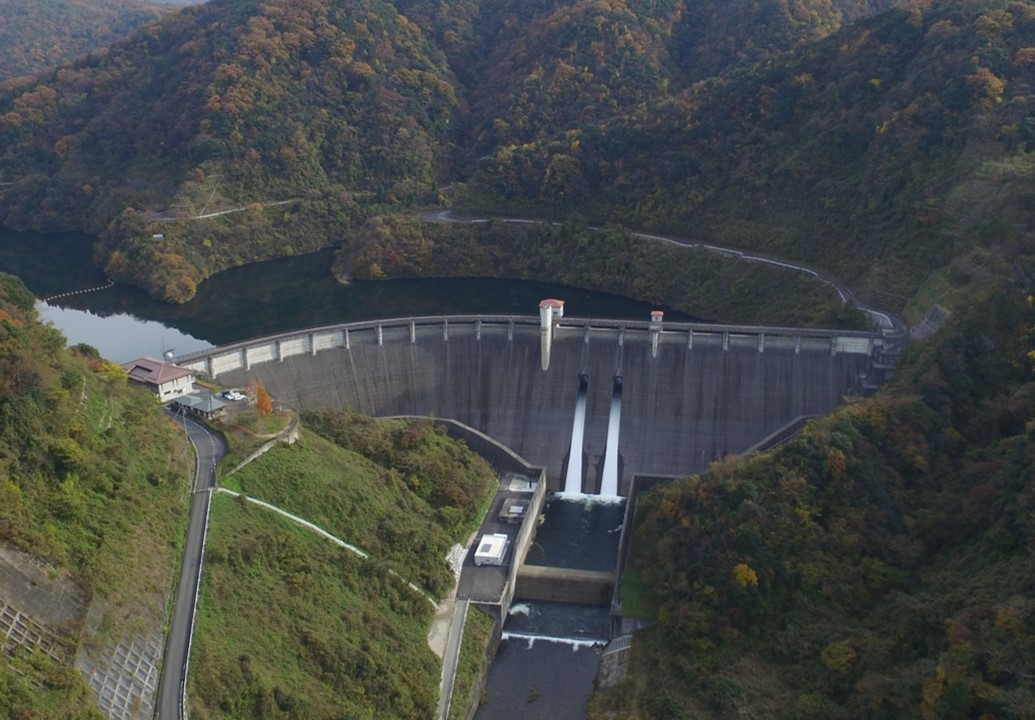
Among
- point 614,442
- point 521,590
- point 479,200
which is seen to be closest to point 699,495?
point 521,590

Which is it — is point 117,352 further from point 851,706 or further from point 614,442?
point 851,706

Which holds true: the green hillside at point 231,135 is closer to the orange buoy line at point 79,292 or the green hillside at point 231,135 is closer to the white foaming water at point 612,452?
the orange buoy line at point 79,292

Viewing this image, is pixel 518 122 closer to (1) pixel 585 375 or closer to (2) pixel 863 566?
(1) pixel 585 375

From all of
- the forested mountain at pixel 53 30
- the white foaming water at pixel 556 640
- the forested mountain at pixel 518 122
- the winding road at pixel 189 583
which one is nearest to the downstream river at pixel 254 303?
the forested mountain at pixel 518 122

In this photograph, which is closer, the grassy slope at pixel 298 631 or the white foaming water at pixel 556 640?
the grassy slope at pixel 298 631

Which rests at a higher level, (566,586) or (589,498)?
(589,498)

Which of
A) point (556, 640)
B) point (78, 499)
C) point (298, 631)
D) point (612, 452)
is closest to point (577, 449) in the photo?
point (612, 452)
